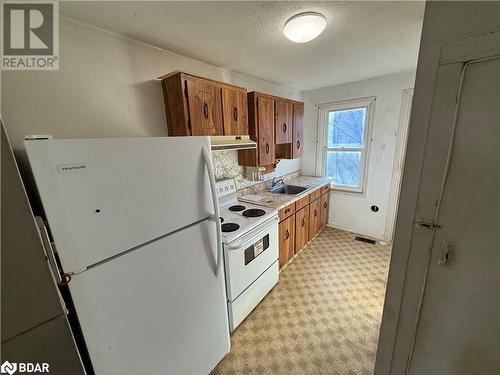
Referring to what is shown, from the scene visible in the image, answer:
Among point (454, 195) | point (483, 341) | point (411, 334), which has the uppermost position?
point (454, 195)

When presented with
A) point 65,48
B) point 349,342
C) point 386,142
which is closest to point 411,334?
point 349,342

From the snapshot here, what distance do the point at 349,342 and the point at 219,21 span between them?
2.54 m

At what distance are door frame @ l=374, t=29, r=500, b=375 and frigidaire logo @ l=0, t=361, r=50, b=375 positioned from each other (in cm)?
147

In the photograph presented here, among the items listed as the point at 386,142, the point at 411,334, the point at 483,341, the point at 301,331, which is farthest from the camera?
the point at 386,142

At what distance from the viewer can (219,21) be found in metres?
1.28

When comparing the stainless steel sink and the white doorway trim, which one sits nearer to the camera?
the white doorway trim

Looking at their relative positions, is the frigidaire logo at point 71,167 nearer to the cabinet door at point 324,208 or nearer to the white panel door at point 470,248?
the white panel door at point 470,248

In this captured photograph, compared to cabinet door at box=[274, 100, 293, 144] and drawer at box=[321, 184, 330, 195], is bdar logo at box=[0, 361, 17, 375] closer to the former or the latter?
cabinet door at box=[274, 100, 293, 144]

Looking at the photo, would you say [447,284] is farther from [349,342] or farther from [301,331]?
[301,331]

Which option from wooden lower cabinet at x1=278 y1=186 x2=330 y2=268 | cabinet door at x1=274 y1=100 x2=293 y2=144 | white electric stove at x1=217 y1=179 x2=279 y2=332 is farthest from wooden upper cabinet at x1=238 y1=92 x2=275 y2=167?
wooden lower cabinet at x1=278 y1=186 x2=330 y2=268

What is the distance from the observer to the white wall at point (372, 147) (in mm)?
2775

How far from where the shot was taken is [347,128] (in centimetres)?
323

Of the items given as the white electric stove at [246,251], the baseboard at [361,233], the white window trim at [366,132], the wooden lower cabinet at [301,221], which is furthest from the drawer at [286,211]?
the baseboard at [361,233]

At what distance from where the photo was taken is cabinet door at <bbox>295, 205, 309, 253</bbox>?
2710mm
